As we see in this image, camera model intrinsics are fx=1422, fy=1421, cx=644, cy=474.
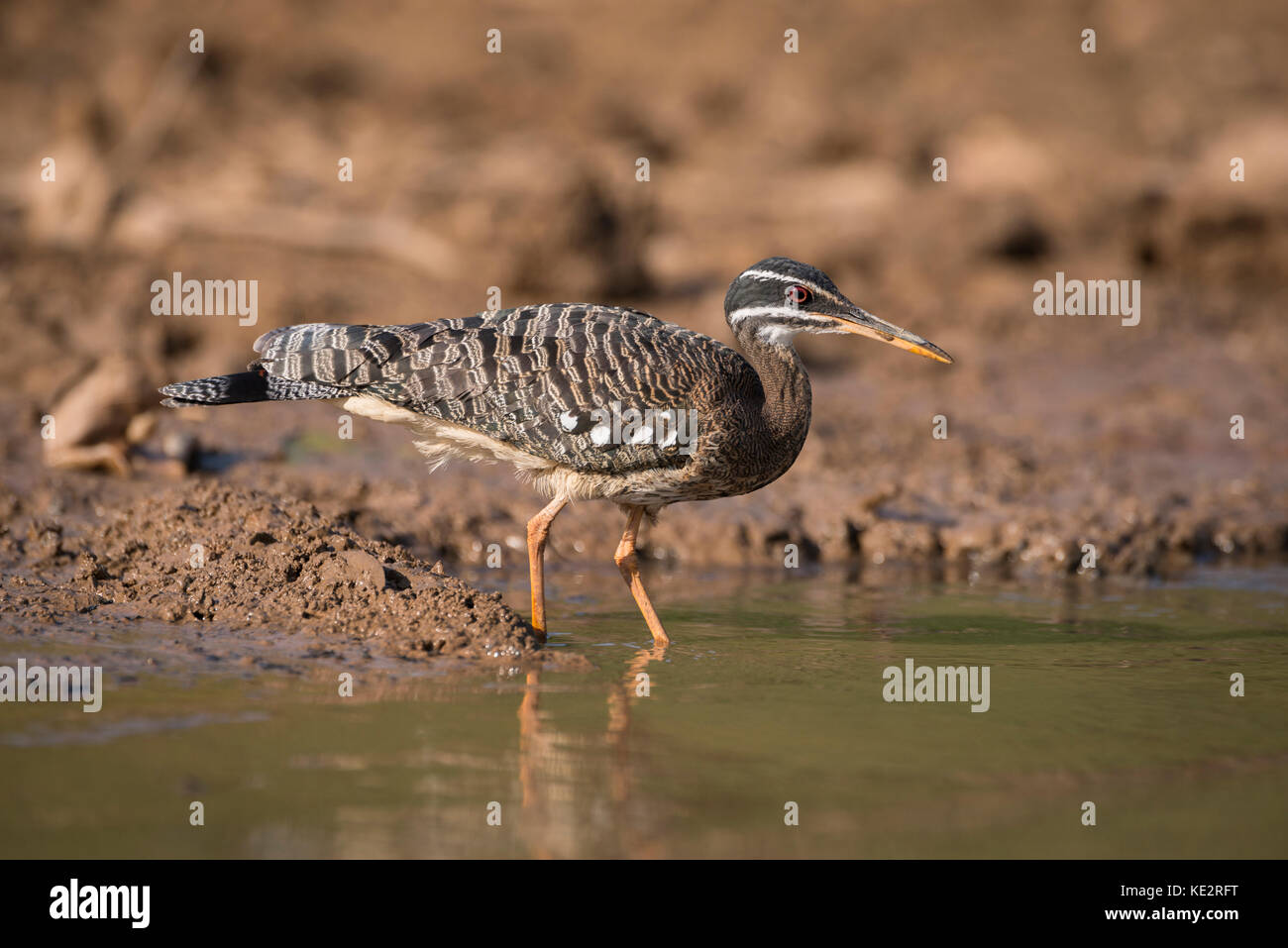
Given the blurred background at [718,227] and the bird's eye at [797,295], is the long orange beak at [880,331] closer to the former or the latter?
the bird's eye at [797,295]

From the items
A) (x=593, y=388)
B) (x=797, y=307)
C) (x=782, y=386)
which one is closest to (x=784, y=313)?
(x=797, y=307)

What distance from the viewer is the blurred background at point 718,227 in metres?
11.3

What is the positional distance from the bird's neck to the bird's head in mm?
63

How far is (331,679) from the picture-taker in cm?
690

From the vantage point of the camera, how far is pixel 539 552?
27.7 feet

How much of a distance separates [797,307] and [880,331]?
516mm

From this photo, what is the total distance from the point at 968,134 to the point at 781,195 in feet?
10.6

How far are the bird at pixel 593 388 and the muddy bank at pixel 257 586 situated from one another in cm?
60

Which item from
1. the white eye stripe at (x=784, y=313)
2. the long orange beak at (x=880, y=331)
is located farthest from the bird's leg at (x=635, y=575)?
the long orange beak at (x=880, y=331)

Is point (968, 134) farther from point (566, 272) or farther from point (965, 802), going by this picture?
point (965, 802)

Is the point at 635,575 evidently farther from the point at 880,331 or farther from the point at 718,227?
the point at 718,227

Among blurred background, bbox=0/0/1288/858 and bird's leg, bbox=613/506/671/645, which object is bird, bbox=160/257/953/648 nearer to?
bird's leg, bbox=613/506/671/645
